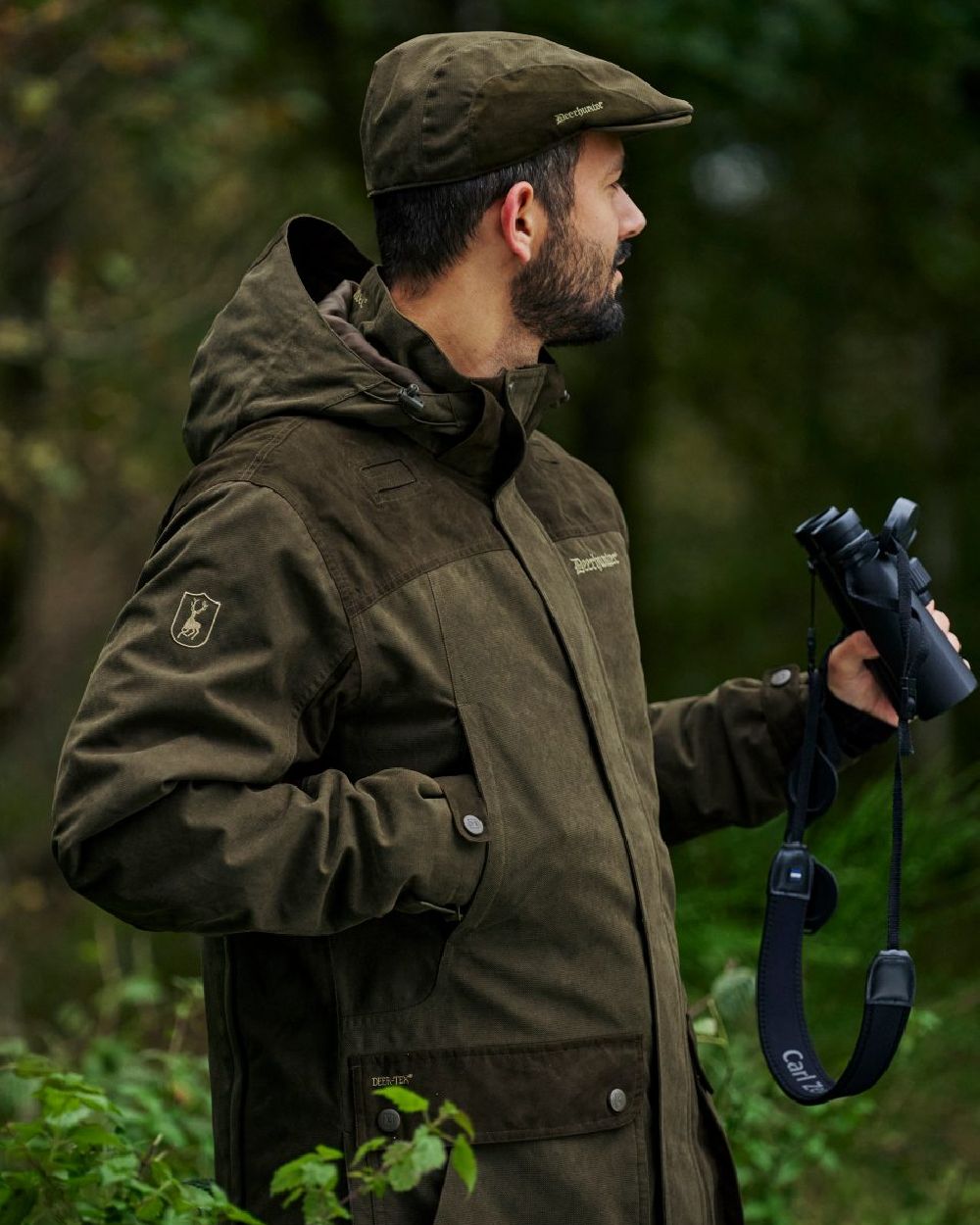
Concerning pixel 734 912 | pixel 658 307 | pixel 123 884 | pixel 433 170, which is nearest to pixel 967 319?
pixel 658 307

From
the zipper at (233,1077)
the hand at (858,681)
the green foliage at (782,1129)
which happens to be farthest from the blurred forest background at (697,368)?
the zipper at (233,1077)

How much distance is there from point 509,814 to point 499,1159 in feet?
1.46

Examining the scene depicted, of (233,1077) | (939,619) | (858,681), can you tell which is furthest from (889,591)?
(233,1077)

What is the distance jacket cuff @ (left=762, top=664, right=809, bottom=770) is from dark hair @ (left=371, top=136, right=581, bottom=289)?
0.86 metres

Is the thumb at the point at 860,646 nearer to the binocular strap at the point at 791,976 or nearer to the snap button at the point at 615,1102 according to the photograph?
the binocular strap at the point at 791,976

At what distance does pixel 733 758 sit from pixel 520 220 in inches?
37.5

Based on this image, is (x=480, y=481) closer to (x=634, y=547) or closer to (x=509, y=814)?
(x=509, y=814)

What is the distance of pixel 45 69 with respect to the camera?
609 centimetres

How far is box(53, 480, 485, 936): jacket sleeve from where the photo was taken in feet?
6.33

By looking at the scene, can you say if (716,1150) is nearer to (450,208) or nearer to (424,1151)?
(424,1151)

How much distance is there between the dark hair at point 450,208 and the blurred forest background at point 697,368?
1435 mm

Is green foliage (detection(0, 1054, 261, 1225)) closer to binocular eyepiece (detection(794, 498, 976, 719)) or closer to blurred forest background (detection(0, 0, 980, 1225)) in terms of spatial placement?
blurred forest background (detection(0, 0, 980, 1225))

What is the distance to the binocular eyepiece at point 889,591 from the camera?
2461 mm

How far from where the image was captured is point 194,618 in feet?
6.57
